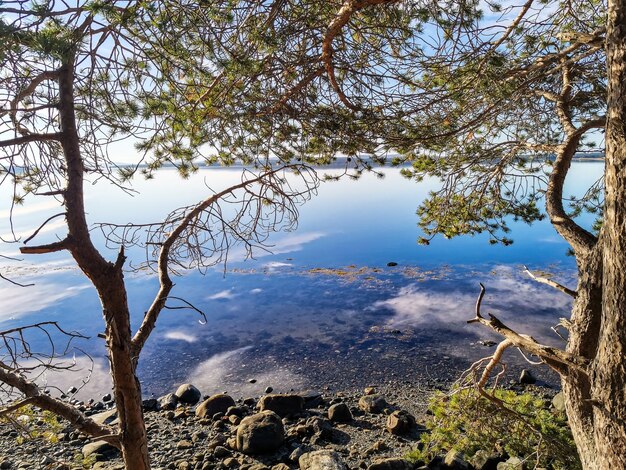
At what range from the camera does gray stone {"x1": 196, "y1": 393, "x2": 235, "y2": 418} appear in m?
8.34

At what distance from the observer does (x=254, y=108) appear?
4.80m

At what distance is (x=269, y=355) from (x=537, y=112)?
8261mm

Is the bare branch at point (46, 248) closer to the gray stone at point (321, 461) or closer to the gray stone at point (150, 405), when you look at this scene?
the gray stone at point (321, 461)

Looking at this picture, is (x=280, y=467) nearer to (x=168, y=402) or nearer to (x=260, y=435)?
(x=260, y=435)

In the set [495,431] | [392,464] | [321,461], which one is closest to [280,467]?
[321,461]

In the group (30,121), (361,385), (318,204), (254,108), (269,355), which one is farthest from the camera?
(318,204)

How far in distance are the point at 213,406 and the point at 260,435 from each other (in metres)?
1.90

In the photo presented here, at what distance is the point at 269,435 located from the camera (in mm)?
6918

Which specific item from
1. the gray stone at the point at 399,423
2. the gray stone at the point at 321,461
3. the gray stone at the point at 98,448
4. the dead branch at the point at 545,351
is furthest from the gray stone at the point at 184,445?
the dead branch at the point at 545,351

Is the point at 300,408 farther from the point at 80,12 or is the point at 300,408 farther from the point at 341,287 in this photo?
the point at 341,287

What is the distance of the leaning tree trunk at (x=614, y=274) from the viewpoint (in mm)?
3119

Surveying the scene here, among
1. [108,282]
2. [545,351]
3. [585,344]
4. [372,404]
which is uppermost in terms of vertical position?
[108,282]

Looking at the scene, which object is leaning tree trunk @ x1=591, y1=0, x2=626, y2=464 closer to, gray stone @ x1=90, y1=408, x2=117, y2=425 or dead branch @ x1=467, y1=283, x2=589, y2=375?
dead branch @ x1=467, y1=283, x2=589, y2=375

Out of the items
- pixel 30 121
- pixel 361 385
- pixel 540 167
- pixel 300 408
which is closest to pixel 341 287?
A: pixel 361 385
